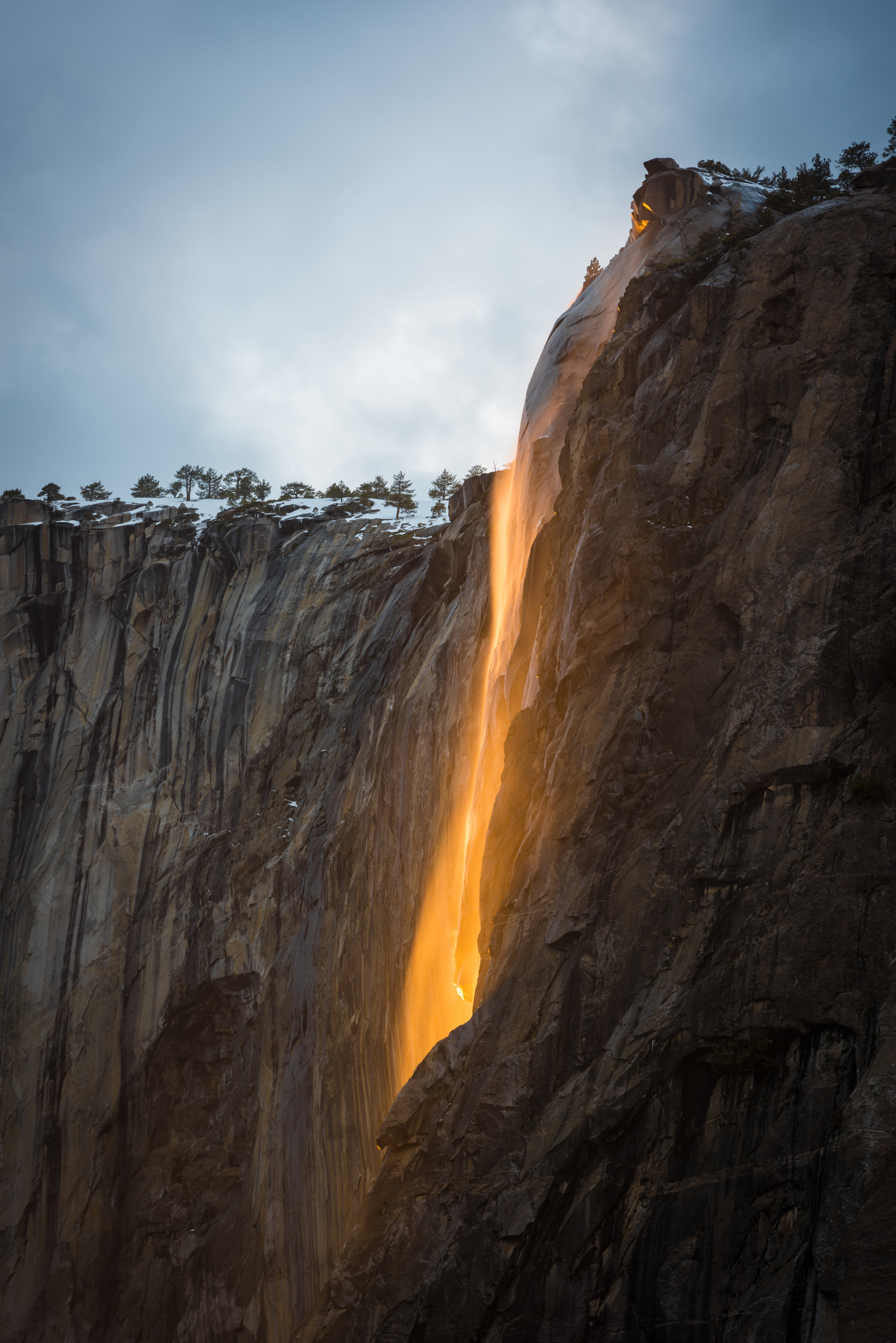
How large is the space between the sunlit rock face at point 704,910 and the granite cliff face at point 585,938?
0.06 meters

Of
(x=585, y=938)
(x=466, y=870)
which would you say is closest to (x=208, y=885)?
(x=466, y=870)

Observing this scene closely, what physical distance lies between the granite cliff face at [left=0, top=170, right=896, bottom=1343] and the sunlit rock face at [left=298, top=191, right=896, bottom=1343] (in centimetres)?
6

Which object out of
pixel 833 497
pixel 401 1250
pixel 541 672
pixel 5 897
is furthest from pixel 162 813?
pixel 833 497

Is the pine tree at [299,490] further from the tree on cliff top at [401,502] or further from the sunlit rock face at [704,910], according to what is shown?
the sunlit rock face at [704,910]

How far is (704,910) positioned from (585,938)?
2.22 metres

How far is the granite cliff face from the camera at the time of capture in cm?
1425

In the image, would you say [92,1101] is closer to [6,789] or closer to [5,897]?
[5,897]

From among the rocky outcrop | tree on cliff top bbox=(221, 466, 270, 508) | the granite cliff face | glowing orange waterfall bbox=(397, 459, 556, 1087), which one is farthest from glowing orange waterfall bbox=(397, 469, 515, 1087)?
tree on cliff top bbox=(221, 466, 270, 508)

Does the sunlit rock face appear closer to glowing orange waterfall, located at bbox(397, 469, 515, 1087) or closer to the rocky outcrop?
glowing orange waterfall, located at bbox(397, 469, 515, 1087)

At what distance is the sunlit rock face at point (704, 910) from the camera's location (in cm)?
1362

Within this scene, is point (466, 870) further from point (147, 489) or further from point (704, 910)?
point (147, 489)

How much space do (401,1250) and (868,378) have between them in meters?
17.3

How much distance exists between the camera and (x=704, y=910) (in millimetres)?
16047

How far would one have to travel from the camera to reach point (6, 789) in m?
45.9
